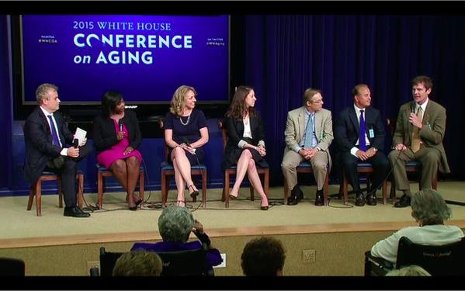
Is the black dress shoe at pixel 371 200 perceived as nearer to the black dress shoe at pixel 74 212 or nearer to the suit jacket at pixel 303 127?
the suit jacket at pixel 303 127

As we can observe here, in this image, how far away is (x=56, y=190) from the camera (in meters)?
6.53

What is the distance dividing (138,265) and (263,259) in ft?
1.79

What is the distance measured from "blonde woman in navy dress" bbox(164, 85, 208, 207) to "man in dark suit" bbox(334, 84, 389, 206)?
1.23 meters

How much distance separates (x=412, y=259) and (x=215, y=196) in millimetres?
3170

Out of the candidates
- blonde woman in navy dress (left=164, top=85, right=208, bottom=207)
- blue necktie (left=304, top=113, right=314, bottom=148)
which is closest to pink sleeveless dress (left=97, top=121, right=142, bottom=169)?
blonde woman in navy dress (left=164, top=85, right=208, bottom=207)

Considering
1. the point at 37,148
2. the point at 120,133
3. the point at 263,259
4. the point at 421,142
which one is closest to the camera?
the point at 263,259

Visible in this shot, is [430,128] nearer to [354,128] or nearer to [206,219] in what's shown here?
[354,128]

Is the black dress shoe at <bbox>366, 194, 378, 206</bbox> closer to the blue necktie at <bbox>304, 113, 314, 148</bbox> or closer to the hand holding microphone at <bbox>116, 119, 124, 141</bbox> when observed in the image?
the blue necktie at <bbox>304, 113, 314, 148</bbox>

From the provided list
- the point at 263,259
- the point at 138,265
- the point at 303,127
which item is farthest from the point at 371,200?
the point at 138,265

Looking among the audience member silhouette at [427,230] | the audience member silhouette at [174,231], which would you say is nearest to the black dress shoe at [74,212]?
the audience member silhouette at [174,231]

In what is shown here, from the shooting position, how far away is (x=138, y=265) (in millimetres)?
2885

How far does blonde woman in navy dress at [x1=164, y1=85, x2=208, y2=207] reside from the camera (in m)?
5.89
